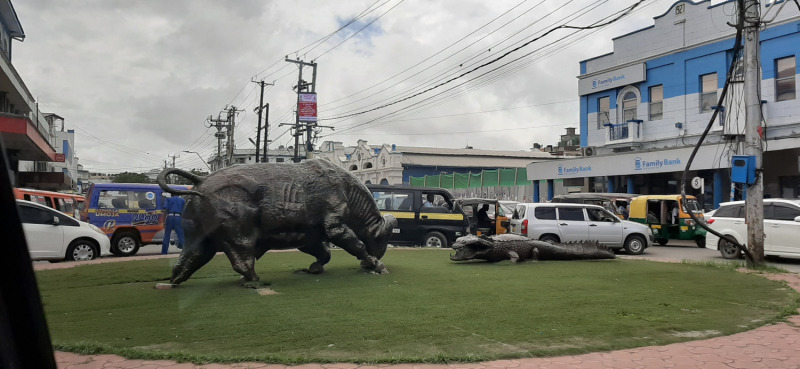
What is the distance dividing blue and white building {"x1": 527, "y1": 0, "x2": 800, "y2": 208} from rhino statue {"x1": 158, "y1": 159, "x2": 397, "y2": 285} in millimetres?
13674

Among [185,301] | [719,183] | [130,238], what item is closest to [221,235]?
[185,301]

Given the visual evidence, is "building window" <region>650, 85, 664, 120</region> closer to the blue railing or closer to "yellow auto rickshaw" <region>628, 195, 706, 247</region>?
the blue railing

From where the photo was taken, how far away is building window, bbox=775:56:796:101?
65.2ft

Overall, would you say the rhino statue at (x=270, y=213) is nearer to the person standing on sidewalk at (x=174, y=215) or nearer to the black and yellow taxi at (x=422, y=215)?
the person standing on sidewalk at (x=174, y=215)

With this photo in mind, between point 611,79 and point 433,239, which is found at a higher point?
point 611,79

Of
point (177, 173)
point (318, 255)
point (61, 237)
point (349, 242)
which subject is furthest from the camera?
point (61, 237)

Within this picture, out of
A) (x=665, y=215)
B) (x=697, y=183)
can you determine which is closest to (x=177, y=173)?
(x=665, y=215)

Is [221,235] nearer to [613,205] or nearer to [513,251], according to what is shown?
[513,251]

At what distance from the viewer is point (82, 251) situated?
12844 mm

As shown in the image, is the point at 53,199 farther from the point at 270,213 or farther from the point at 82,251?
the point at 270,213

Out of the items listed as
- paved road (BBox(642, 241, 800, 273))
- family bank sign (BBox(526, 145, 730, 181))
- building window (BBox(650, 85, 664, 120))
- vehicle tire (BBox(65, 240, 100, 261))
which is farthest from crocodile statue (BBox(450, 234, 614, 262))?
building window (BBox(650, 85, 664, 120))

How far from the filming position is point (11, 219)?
54.6 inches

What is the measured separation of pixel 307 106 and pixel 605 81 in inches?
678

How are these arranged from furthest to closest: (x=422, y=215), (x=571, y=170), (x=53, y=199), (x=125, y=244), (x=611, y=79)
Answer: (x=571, y=170), (x=611, y=79), (x=53, y=199), (x=422, y=215), (x=125, y=244)
